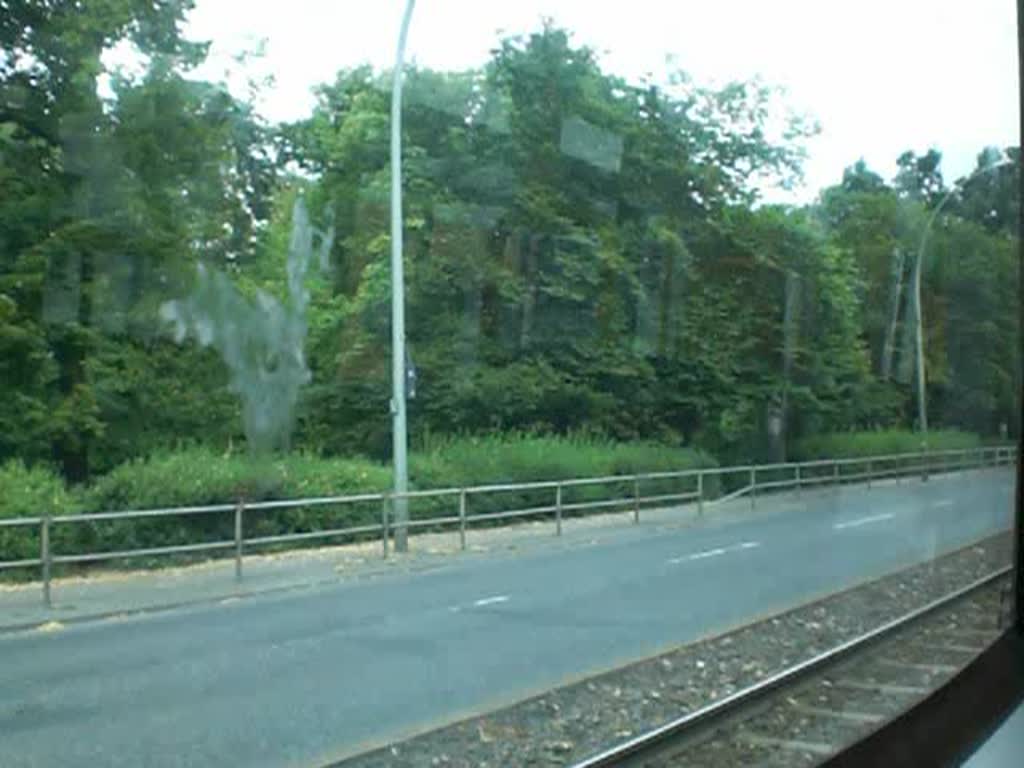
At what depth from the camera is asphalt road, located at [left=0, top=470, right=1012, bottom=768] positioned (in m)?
4.04

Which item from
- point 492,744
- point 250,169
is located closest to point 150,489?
point 250,169

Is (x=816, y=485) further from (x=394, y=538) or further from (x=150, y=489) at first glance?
(x=150, y=489)

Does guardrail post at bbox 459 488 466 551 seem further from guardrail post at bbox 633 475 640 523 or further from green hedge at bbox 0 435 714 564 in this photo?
guardrail post at bbox 633 475 640 523

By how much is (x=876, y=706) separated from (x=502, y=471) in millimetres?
2121

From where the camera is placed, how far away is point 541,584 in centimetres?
711

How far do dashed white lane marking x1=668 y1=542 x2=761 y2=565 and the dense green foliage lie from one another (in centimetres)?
73

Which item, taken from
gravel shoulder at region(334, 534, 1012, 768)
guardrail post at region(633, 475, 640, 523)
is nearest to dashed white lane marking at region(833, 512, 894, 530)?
gravel shoulder at region(334, 534, 1012, 768)

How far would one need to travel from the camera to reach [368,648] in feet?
18.2

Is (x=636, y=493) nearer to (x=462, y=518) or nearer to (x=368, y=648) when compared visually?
(x=462, y=518)

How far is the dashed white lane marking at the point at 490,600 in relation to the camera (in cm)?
665

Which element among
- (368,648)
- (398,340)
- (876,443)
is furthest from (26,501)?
(876,443)

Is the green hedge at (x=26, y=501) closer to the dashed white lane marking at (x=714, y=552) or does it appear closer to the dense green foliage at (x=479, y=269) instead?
the dense green foliage at (x=479, y=269)

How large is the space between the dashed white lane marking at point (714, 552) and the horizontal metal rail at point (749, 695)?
1204mm

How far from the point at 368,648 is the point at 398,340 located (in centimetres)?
153
